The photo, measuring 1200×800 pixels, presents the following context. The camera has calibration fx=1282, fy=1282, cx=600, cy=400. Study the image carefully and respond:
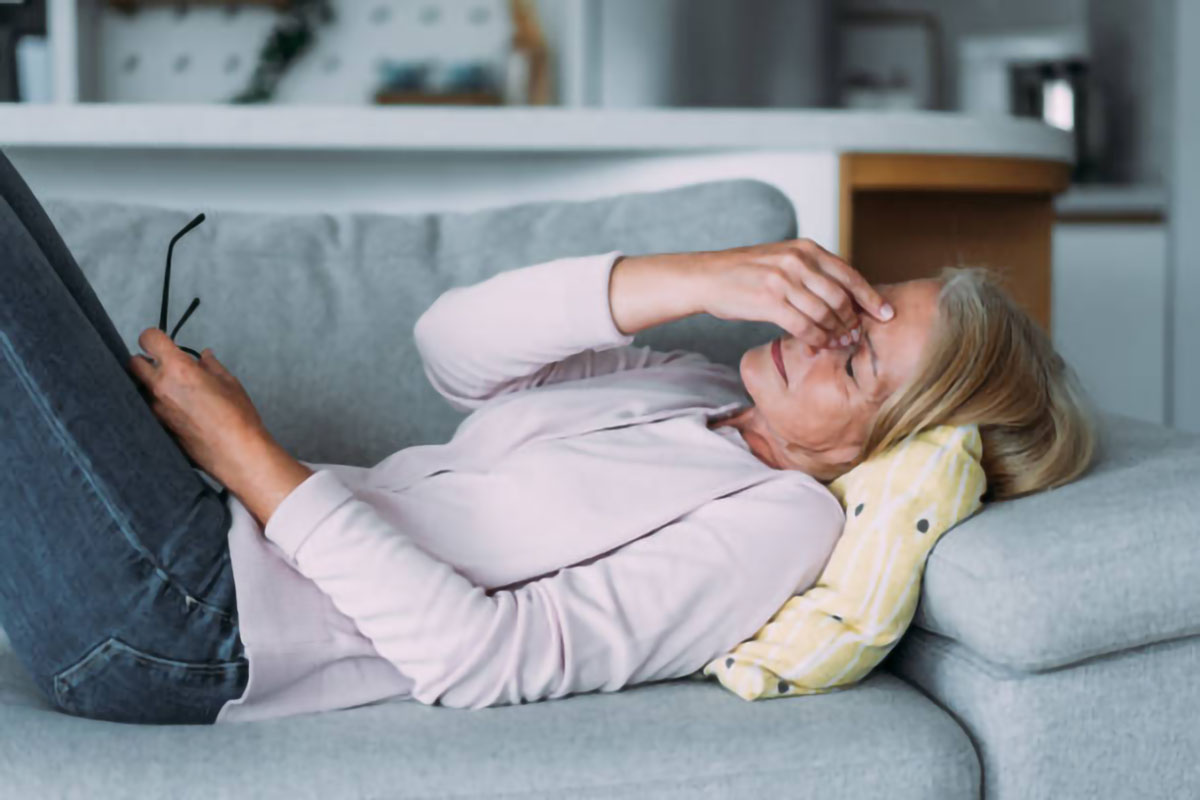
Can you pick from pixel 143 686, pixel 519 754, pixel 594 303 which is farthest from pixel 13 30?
pixel 519 754

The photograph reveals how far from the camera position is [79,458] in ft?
3.67

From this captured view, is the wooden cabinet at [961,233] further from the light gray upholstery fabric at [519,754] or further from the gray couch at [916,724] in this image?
the light gray upholstery fabric at [519,754]

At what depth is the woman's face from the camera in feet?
4.31

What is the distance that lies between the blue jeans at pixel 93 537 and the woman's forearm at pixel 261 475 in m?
0.06

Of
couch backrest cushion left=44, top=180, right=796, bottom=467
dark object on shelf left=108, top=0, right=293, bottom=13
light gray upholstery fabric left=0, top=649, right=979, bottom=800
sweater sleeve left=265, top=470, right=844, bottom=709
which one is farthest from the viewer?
dark object on shelf left=108, top=0, right=293, bottom=13

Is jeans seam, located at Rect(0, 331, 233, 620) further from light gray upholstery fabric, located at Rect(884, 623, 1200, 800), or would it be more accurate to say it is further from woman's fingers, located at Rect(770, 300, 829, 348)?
light gray upholstery fabric, located at Rect(884, 623, 1200, 800)

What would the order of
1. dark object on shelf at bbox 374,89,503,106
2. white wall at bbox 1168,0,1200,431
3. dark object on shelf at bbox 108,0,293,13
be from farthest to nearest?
white wall at bbox 1168,0,1200,431
dark object on shelf at bbox 374,89,503,106
dark object on shelf at bbox 108,0,293,13

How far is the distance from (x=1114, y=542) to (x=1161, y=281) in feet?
9.64

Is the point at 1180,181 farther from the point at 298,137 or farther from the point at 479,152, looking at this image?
the point at 298,137

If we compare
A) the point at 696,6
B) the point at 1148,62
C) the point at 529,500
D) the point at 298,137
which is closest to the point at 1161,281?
the point at 1148,62

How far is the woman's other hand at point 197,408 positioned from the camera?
127 centimetres

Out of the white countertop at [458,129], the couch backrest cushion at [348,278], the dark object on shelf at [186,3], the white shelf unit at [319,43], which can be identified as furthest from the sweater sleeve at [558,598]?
the dark object on shelf at [186,3]

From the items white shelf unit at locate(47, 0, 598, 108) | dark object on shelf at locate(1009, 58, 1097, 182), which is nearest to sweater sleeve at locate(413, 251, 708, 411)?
white shelf unit at locate(47, 0, 598, 108)

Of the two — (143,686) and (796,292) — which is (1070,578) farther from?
(143,686)
